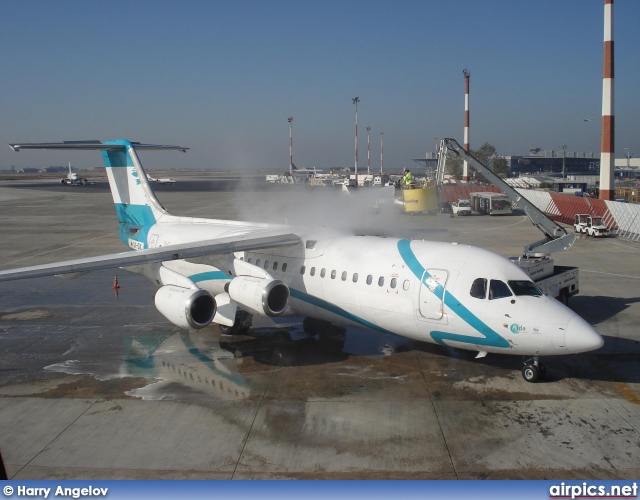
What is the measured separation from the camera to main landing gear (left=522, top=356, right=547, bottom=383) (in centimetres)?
1347

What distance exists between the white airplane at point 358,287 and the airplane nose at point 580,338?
2 centimetres

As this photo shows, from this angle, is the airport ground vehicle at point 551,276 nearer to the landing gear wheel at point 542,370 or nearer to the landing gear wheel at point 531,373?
the landing gear wheel at point 542,370

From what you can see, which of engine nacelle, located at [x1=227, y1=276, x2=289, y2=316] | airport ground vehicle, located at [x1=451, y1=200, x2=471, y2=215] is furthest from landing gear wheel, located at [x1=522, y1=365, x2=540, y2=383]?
airport ground vehicle, located at [x1=451, y1=200, x2=471, y2=215]

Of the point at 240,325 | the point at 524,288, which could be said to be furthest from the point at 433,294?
the point at 240,325

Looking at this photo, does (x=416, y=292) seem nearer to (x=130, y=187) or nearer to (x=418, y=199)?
(x=130, y=187)

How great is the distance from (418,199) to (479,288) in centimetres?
3576

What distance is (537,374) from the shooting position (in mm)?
13477

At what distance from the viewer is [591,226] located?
37906 mm

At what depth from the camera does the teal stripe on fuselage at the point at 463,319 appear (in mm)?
13281

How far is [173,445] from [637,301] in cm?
1772

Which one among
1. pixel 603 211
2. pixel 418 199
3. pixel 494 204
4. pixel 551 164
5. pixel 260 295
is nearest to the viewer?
pixel 260 295

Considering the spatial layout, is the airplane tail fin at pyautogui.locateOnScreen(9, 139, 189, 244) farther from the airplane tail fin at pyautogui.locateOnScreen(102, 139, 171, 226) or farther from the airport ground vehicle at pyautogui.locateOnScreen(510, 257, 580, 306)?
the airport ground vehicle at pyautogui.locateOnScreen(510, 257, 580, 306)

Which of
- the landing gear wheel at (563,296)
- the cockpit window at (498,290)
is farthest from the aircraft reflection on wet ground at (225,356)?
the landing gear wheel at (563,296)

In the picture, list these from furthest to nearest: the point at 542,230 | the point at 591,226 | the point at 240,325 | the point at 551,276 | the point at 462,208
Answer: the point at 462,208 → the point at 591,226 → the point at 542,230 → the point at 551,276 → the point at 240,325
